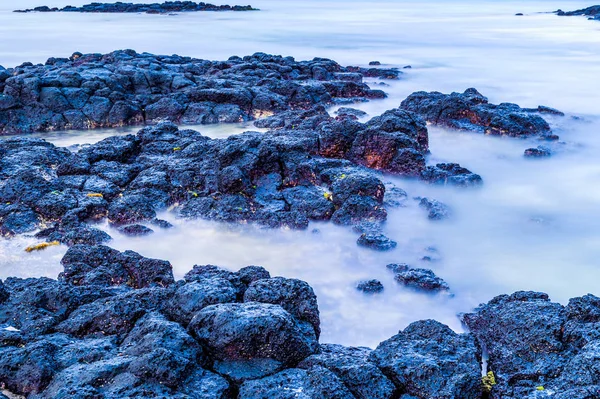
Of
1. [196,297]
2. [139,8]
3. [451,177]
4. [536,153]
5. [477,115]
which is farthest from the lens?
[139,8]

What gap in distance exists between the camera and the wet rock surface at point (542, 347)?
2.94m

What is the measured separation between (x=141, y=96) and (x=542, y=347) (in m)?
10.3

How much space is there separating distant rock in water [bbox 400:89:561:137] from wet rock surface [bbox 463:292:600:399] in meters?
6.49

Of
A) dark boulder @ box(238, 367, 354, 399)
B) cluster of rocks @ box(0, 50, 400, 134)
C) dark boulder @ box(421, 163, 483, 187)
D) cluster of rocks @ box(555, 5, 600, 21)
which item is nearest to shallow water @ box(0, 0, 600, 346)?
dark boulder @ box(421, 163, 483, 187)

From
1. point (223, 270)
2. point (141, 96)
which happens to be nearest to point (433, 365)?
point (223, 270)

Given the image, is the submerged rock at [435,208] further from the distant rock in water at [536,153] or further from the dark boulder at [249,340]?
the dark boulder at [249,340]

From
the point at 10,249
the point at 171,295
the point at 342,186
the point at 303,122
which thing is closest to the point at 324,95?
the point at 303,122

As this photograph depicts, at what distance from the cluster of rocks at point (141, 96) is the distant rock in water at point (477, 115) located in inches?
94.6

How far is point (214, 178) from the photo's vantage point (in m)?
6.97

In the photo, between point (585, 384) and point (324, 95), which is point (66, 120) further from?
point (585, 384)

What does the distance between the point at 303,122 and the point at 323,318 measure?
212 inches

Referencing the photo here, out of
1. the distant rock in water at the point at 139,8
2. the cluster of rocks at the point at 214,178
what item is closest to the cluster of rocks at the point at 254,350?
the cluster of rocks at the point at 214,178

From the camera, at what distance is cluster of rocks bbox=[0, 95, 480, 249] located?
6289 millimetres

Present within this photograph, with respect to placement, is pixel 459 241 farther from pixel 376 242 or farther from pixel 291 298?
pixel 291 298
